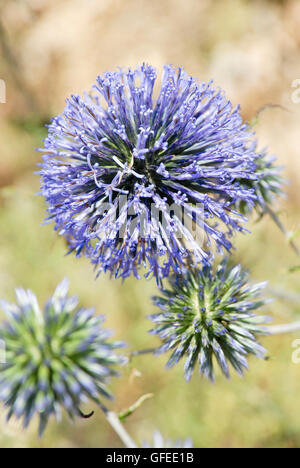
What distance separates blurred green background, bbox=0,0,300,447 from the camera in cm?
504

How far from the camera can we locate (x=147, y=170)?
2549 millimetres

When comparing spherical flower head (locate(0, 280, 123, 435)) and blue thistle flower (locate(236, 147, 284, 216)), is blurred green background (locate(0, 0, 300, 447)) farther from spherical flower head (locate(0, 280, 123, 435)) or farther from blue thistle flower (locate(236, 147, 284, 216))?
spherical flower head (locate(0, 280, 123, 435))

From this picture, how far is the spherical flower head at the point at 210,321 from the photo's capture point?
2547mm

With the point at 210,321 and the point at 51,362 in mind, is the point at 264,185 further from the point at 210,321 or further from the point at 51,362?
the point at 51,362

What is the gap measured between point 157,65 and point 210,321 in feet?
17.1

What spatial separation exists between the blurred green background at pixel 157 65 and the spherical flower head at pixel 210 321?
240 centimetres

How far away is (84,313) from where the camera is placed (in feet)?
7.38

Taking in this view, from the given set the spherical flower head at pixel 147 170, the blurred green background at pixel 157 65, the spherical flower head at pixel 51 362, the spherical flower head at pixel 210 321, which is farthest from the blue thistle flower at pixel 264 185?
the blurred green background at pixel 157 65

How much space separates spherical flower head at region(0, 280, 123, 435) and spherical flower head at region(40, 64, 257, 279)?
48 cm

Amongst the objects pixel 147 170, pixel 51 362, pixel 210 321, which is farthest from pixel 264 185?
pixel 51 362

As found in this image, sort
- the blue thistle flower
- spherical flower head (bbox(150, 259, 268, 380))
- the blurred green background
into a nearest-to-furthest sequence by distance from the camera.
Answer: spherical flower head (bbox(150, 259, 268, 380)) → the blue thistle flower → the blurred green background

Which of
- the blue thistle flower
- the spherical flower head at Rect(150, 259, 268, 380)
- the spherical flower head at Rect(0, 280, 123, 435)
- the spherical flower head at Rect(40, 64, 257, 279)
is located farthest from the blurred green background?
the spherical flower head at Rect(0, 280, 123, 435)
